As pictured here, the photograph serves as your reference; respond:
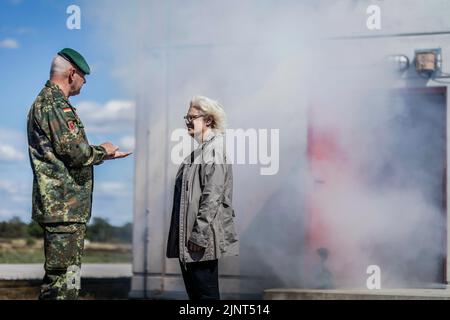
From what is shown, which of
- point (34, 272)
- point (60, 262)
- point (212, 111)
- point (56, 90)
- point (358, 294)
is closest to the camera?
point (60, 262)

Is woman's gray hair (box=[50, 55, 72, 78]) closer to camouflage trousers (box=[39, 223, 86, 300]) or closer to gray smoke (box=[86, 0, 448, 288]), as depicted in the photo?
camouflage trousers (box=[39, 223, 86, 300])

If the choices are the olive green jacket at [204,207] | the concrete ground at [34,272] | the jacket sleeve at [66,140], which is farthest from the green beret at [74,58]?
the concrete ground at [34,272]

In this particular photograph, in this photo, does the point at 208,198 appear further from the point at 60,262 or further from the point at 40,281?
the point at 40,281

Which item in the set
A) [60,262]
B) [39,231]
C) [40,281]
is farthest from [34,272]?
[60,262]

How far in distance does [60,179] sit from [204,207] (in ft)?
2.36

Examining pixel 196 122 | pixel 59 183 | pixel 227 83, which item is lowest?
pixel 59 183

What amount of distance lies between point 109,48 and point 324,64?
1703 mm

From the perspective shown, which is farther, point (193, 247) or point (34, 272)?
point (34, 272)

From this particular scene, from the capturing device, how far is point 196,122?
14.2 ft

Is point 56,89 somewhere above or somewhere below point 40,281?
above

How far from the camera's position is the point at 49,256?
13.4ft
